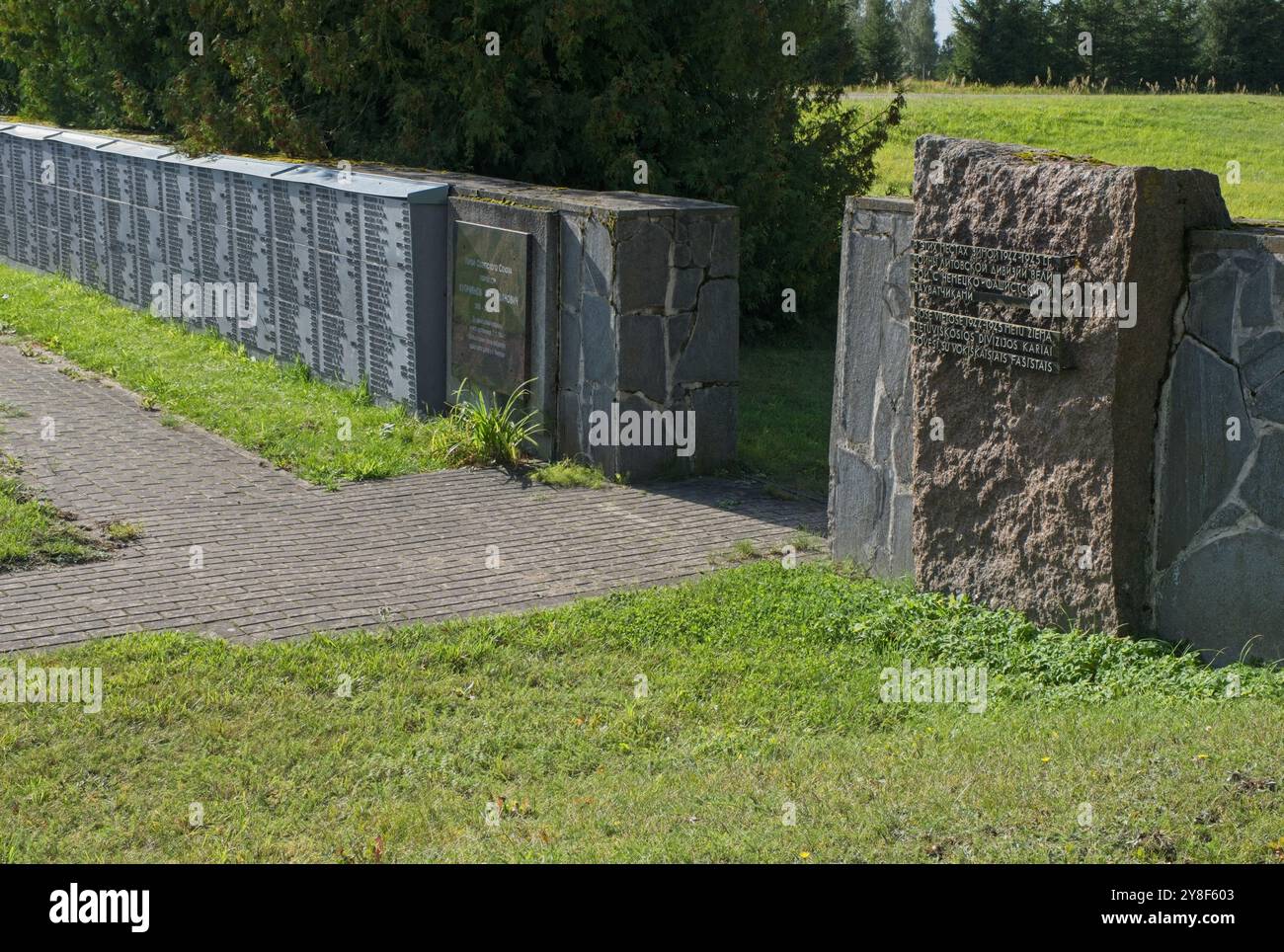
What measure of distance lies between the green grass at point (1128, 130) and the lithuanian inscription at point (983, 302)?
1153 cm

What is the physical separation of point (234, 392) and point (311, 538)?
3821 millimetres

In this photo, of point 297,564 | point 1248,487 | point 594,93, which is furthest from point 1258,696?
point 594,93

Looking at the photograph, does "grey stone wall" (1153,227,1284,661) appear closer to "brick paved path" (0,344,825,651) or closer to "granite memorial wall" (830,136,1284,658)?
"granite memorial wall" (830,136,1284,658)

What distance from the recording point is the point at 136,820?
17.1 ft

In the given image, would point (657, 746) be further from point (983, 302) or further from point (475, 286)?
point (475, 286)

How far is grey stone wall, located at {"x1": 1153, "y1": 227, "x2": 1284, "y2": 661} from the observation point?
20.0 ft

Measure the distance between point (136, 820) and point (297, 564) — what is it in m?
3.06

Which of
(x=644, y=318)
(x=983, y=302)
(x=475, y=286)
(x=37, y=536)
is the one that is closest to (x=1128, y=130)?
(x=475, y=286)

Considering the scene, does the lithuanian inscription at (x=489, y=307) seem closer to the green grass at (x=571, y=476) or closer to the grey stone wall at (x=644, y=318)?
the grey stone wall at (x=644, y=318)

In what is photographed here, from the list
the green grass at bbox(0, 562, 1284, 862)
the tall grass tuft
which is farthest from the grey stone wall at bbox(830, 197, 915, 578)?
the tall grass tuft

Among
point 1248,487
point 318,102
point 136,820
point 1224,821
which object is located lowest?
point 136,820

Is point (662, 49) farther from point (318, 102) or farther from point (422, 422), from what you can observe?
point (422, 422)

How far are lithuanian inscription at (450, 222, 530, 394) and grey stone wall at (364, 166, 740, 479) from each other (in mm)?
244

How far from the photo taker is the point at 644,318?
9852 mm
